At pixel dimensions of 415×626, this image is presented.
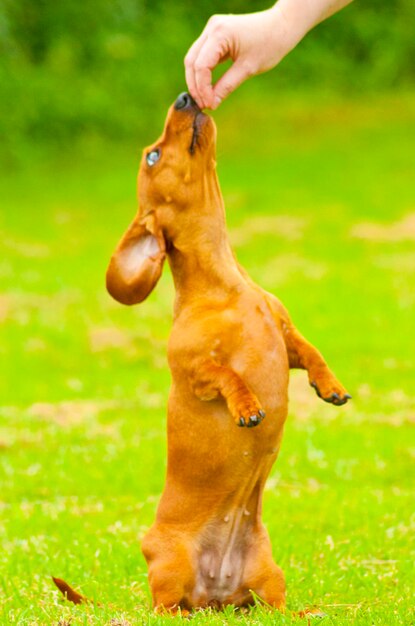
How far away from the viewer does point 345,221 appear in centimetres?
2009

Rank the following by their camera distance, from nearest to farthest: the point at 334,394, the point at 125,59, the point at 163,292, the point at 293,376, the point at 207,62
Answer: the point at 207,62
the point at 334,394
the point at 293,376
the point at 163,292
the point at 125,59

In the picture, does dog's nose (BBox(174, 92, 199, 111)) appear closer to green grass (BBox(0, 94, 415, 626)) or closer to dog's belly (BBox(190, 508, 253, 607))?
dog's belly (BBox(190, 508, 253, 607))

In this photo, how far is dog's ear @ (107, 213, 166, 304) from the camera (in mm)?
4406

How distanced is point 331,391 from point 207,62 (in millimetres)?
1206

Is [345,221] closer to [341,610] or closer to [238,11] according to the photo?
[238,11]

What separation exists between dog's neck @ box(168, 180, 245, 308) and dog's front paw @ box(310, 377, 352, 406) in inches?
17.7

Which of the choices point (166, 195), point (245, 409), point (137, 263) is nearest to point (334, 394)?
point (245, 409)

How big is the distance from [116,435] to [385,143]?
15667mm

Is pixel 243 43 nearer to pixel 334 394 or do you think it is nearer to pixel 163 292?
pixel 334 394

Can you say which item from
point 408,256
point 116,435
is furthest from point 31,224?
point 116,435

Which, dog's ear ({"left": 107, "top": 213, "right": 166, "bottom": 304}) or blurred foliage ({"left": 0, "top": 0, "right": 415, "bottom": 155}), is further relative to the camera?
blurred foliage ({"left": 0, "top": 0, "right": 415, "bottom": 155})

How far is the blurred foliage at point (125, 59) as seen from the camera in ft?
77.3

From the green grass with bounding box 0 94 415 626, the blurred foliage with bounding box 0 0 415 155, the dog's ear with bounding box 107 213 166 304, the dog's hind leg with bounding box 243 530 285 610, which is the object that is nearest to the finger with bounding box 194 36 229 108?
the dog's ear with bounding box 107 213 166 304

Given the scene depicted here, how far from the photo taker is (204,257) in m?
4.55
